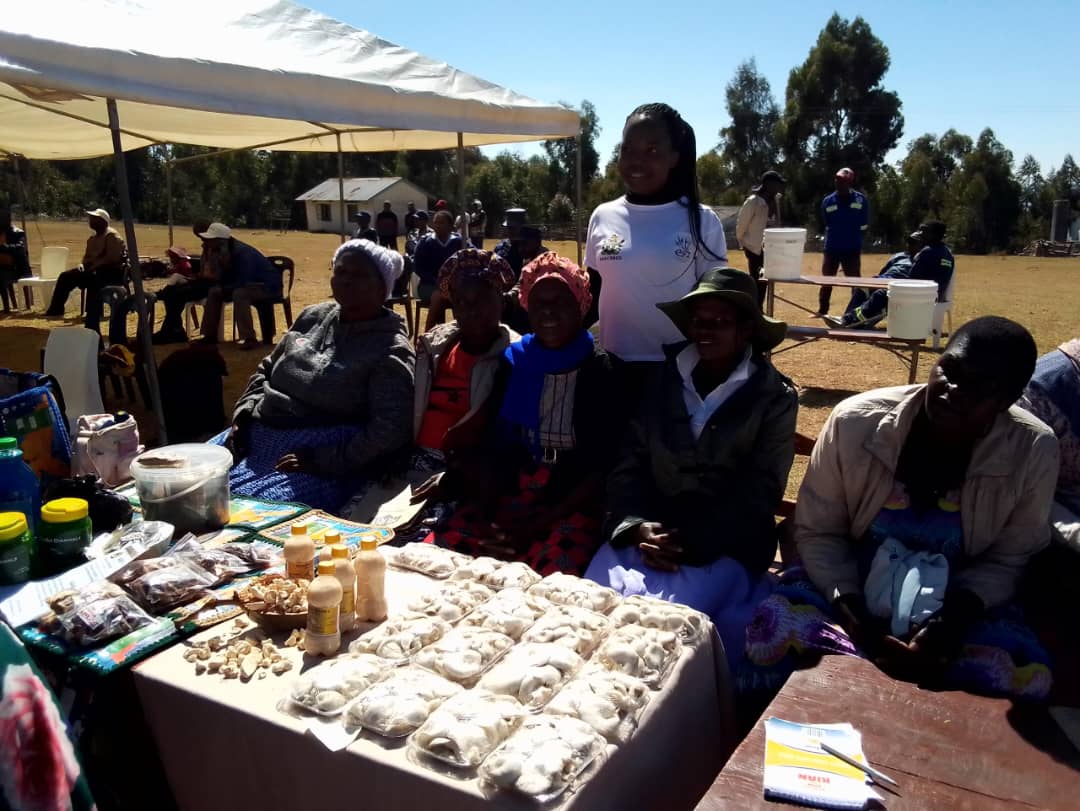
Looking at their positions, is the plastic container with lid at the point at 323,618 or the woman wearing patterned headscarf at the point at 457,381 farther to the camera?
the woman wearing patterned headscarf at the point at 457,381

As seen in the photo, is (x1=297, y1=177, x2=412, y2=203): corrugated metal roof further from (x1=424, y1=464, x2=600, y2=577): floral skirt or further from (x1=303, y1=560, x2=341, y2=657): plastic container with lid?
(x1=303, y1=560, x2=341, y2=657): plastic container with lid

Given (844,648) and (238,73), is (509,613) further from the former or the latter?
(238,73)

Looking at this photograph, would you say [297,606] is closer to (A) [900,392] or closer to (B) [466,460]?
(B) [466,460]

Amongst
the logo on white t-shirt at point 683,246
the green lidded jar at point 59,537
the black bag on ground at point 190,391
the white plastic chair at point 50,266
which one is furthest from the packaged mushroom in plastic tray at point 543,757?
the white plastic chair at point 50,266

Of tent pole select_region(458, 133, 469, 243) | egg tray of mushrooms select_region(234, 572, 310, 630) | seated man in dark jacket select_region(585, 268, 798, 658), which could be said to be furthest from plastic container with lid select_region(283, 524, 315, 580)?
tent pole select_region(458, 133, 469, 243)

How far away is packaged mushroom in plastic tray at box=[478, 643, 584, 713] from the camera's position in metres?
1.75

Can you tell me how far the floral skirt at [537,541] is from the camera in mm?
2955

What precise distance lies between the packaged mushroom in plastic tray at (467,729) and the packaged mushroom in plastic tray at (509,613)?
0.30m

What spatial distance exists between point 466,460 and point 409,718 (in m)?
1.77

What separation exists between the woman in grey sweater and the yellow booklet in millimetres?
2332

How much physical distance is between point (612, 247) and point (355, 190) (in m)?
Result: 49.3

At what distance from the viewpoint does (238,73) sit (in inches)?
164

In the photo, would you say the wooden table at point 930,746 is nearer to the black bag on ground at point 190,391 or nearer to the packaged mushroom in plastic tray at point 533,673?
the packaged mushroom in plastic tray at point 533,673

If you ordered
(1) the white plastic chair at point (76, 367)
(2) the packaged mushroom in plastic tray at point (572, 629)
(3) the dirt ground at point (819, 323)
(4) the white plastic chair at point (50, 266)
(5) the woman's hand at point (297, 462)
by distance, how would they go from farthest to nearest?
1. (4) the white plastic chair at point (50, 266)
2. (3) the dirt ground at point (819, 323)
3. (1) the white plastic chair at point (76, 367)
4. (5) the woman's hand at point (297, 462)
5. (2) the packaged mushroom in plastic tray at point (572, 629)
